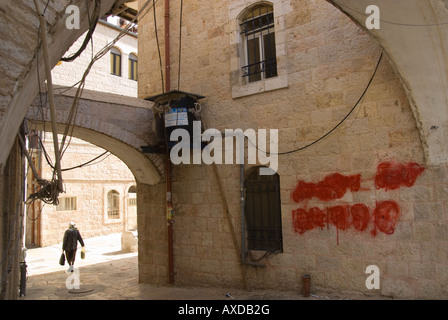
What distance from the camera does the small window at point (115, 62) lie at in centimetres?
1789

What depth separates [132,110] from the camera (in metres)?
6.75

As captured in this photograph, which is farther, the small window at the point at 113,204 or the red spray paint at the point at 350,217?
the small window at the point at 113,204

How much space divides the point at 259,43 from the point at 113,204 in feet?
41.8

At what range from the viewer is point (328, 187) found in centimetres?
527

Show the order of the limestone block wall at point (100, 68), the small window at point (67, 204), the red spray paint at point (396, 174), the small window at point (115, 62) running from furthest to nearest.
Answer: the small window at point (115, 62) → the limestone block wall at point (100, 68) → the small window at point (67, 204) → the red spray paint at point (396, 174)

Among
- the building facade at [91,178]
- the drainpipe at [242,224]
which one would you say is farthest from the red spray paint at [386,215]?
the building facade at [91,178]

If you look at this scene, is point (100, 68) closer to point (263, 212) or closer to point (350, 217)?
point (263, 212)

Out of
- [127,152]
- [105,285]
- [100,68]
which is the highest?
[100,68]

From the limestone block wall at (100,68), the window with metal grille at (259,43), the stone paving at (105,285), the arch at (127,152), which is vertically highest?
the limestone block wall at (100,68)

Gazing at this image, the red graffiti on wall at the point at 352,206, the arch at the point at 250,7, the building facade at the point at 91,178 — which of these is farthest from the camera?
the building facade at the point at 91,178

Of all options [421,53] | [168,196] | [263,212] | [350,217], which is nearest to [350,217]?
[350,217]

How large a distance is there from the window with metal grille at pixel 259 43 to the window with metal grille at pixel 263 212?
5.76 ft

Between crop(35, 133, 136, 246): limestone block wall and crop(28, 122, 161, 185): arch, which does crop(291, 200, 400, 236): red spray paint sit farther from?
crop(35, 133, 136, 246): limestone block wall

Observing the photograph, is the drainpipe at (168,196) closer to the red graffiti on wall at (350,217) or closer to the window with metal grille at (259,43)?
the window with metal grille at (259,43)
